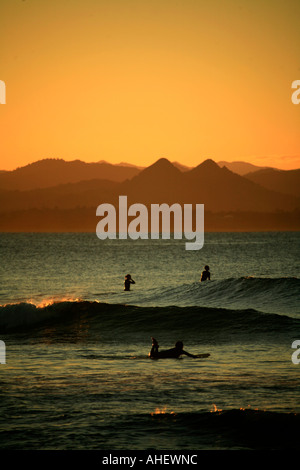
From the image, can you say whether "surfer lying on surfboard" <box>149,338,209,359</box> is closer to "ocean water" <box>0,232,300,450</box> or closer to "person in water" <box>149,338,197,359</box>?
"person in water" <box>149,338,197,359</box>

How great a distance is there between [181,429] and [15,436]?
3447mm

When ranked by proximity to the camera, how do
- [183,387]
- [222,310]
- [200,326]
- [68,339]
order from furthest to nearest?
1. [222,310]
2. [200,326]
3. [68,339]
4. [183,387]

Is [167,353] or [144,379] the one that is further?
[167,353]

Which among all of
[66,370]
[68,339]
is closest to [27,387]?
[66,370]

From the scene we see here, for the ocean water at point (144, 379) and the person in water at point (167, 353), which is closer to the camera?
the ocean water at point (144, 379)

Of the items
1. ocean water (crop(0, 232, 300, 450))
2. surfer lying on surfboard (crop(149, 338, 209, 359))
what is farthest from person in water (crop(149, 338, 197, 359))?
ocean water (crop(0, 232, 300, 450))

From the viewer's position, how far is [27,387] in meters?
17.1

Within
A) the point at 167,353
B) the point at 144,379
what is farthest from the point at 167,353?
the point at 144,379

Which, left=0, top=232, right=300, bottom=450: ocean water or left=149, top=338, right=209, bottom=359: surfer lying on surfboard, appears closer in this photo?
left=0, top=232, right=300, bottom=450: ocean water

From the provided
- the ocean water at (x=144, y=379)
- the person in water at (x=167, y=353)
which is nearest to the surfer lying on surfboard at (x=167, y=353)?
the person in water at (x=167, y=353)

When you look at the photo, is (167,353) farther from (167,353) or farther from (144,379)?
(144,379)

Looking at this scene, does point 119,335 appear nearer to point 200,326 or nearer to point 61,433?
point 200,326

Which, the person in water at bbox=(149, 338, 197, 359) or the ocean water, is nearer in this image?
the ocean water

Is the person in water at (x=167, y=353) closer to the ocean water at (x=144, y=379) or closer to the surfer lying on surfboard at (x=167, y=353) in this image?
the surfer lying on surfboard at (x=167, y=353)
